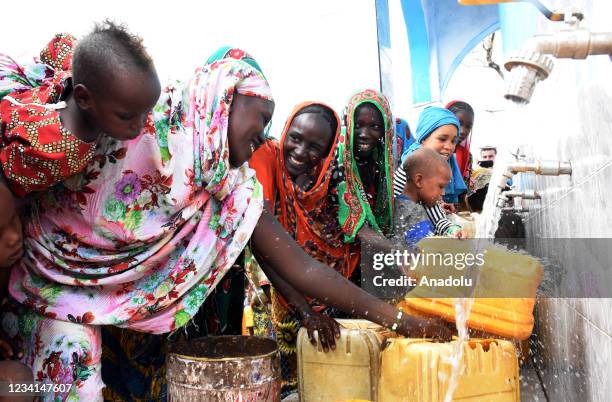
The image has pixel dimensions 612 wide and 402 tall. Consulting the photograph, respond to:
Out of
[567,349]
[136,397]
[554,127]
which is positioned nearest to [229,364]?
[136,397]

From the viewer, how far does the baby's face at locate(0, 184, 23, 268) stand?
147cm

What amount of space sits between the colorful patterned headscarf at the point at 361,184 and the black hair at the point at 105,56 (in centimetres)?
152

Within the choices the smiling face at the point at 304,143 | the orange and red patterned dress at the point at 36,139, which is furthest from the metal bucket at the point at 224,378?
the smiling face at the point at 304,143

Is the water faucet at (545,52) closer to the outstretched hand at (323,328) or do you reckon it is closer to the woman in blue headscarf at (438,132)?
the outstretched hand at (323,328)

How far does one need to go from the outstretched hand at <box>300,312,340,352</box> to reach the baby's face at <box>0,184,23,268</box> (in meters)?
1.04

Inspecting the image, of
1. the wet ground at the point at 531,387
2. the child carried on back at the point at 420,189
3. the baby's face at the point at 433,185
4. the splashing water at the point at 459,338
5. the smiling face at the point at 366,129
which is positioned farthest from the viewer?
the baby's face at the point at 433,185

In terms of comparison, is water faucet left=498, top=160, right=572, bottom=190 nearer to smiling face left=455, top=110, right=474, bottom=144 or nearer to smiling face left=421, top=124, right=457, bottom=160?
smiling face left=421, top=124, right=457, bottom=160

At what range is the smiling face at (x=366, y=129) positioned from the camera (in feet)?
9.76

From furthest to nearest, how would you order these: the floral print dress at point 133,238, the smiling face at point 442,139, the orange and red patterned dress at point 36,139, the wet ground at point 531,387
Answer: the smiling face at point 442,139, the wet ground at point 531,387, the floral print dress at point 133,238, the orange and red patterned dress at point 36,139

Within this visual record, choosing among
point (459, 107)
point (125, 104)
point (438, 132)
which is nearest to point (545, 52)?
point (125, 104)

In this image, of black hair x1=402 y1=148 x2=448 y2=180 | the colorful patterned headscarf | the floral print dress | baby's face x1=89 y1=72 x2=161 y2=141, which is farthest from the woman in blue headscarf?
baby's face x1=89 y1=72 x2=161 y2=141

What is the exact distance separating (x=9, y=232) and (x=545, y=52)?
1.31 m

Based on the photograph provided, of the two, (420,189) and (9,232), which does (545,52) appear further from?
(420,189)

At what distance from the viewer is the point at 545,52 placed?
45.7 inches
